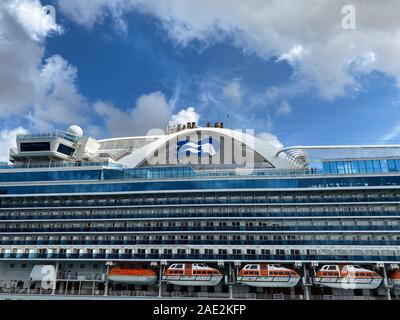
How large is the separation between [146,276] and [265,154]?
3233 centimetres

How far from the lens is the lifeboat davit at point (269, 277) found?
44469 mm

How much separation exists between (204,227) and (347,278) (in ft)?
71.3

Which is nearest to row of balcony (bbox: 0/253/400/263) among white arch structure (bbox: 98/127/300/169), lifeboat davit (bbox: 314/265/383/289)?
lifeboat davit (bbox: 314/265/383/289)

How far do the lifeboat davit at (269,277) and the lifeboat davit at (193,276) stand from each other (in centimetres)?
349

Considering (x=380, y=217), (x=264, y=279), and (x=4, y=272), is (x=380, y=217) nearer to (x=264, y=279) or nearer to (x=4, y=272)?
(x=264, y=279)

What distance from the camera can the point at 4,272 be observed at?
176ft

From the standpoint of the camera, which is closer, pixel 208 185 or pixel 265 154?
pixel 208 185

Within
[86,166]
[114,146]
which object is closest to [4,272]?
[86,166]

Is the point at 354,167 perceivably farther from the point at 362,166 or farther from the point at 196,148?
the point at 196,148

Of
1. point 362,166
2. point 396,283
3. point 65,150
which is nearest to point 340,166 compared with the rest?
point 362,166

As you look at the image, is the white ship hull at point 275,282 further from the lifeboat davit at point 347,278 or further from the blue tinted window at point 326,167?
the blue tinted window at point 326,167

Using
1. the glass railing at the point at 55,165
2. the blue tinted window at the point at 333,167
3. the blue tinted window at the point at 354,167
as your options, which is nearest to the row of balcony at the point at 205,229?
the blue tinted window at the point at 354,167

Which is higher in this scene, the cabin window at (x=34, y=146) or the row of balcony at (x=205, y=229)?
the cabin window at (x=34, y=146)

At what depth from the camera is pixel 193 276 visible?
45.9 meters
